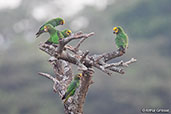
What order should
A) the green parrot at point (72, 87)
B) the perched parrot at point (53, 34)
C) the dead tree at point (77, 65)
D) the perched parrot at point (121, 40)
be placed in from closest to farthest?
the dead tree at point (77, 65)
the perched parrot at point (53, 34)
the green parrot at point (72, 87)
the perched parrot at point (121, 40)

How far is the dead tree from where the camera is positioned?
5.39m

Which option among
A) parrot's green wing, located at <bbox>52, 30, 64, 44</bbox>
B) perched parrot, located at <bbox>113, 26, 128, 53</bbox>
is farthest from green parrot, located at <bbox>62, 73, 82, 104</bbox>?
perched parrot, located at <bbox>113, 26, 128, 53</bbox>

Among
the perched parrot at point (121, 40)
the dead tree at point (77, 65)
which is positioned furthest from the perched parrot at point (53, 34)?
the perched parrot at point (121, 40)

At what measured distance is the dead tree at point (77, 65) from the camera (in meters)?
5.39

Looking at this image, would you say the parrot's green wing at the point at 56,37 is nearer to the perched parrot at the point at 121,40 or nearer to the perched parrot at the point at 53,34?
the perched parrot at the point at 53,34

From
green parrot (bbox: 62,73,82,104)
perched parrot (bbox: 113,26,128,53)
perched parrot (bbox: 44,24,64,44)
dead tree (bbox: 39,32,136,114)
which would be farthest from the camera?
perched parrot (bbox: 113,26,128,53)

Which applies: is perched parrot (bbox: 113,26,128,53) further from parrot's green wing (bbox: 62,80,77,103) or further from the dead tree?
parrot's green wing (bbox: 62,80,77,103)

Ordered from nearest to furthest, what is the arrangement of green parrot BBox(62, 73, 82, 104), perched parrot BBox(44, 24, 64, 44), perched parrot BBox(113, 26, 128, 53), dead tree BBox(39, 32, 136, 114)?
dead tree BBox(39, 32, 136, 114) < perched parrot BBox(44, 24, 64, 44) < green parrot BBox(62, 73, 82, 104) < perched parrot BBox(113, 26, 128, 53)

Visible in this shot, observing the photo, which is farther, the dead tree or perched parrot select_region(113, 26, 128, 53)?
perched parrot select_region(113, 26, 128, 53)

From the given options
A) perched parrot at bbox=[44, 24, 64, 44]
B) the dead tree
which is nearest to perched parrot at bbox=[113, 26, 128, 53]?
the dead tree

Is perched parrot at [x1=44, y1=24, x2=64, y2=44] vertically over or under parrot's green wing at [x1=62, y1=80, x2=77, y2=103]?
over

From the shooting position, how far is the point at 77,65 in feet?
18.1

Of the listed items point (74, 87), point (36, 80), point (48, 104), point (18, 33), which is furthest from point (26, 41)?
point (74, 87)

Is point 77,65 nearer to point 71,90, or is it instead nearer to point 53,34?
point 53,34
